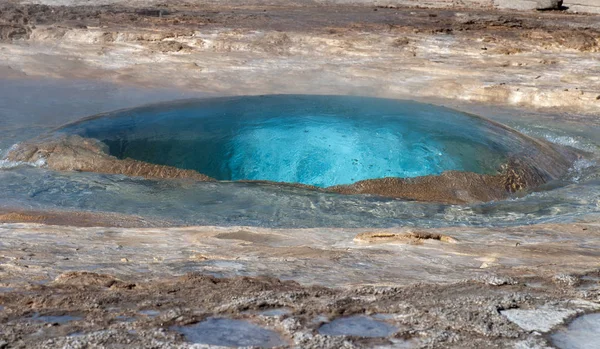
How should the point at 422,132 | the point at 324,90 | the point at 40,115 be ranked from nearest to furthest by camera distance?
the point at 422,132
the point at 40,115
the point at 324,90

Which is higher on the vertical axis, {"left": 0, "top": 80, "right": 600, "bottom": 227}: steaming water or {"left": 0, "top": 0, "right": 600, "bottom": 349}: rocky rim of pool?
{"left": 0, "top": 0, "right": 600, "bottom": 349}: rocky rim of pool

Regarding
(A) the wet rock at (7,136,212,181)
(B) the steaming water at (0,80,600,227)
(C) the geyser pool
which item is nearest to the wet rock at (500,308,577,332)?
(B) the steaming water at (0,80,600,227)

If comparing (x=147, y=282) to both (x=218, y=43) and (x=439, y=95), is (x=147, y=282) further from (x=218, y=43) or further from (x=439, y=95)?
(x=218, y=43)

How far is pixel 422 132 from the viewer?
5.56m

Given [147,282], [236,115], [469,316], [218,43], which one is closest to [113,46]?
[218,43]

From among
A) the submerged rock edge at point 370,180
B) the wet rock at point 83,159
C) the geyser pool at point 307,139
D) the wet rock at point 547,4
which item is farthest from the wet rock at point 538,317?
the wet rock at point 547,4

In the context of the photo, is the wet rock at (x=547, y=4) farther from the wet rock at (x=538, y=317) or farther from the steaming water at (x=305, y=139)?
the wet rock at (x=538, y=317)

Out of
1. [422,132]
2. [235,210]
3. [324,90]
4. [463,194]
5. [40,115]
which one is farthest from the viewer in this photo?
[324,90]

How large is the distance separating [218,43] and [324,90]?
2.01 m

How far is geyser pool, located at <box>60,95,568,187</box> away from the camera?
5.30 m

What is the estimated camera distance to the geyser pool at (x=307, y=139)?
209 inches

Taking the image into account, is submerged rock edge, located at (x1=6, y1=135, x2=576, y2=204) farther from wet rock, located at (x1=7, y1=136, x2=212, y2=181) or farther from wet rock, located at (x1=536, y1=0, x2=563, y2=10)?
wet rock, located at (x1=536, y1=0, x2=563, y2=10)

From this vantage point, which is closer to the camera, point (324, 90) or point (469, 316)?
point (469, 316)

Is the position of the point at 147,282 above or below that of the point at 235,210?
above
